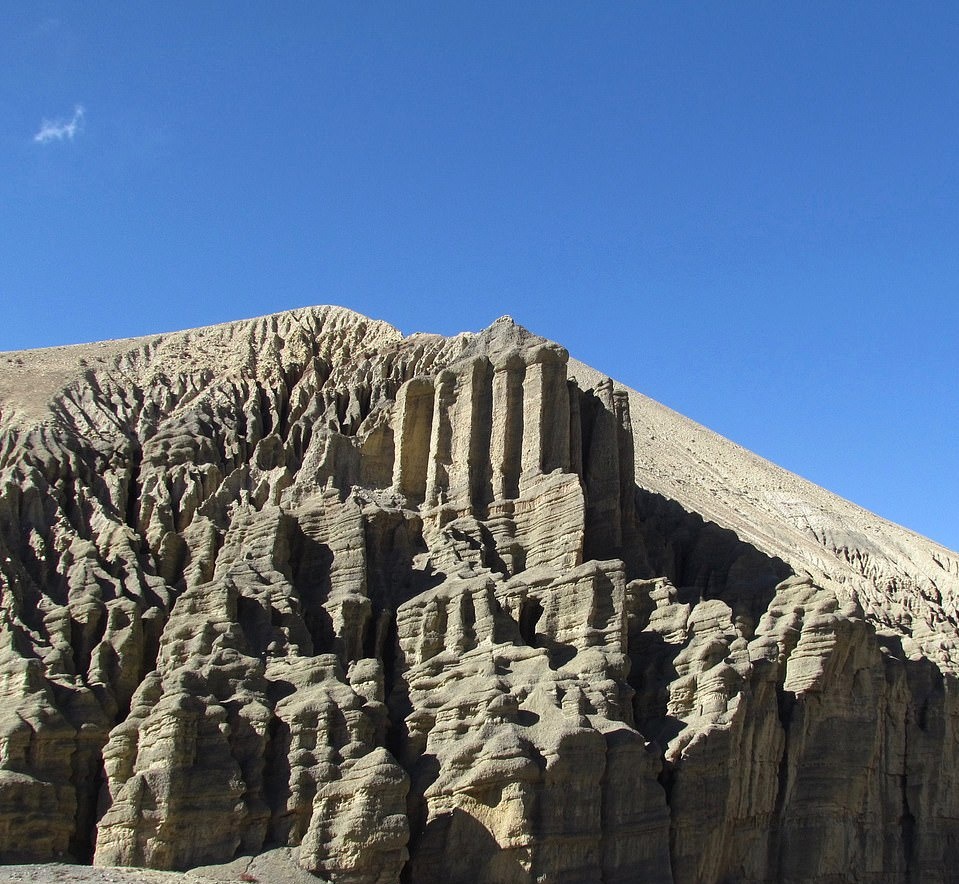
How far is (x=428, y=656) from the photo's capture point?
51.9 meters

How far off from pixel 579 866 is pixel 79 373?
5194 centimetres

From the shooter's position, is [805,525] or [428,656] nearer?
[428,656]

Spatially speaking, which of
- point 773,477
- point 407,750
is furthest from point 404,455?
point 773,477

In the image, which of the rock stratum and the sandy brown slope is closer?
the rock stratum

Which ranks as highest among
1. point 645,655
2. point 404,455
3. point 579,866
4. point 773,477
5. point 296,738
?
point 773,477

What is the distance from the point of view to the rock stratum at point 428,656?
4441 centimetres

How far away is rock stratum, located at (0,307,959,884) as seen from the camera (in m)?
44.4

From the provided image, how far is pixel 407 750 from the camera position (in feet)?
156

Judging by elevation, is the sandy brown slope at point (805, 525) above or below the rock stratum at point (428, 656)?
above

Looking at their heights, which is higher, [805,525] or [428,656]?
[805,525]

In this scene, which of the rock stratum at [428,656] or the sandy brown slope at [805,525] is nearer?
the rock stratum at [428,656]

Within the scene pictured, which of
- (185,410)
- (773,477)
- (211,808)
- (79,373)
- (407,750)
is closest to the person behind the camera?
(211,808)

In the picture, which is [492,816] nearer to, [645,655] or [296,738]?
[296,738]

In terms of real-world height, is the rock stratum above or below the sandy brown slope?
below
